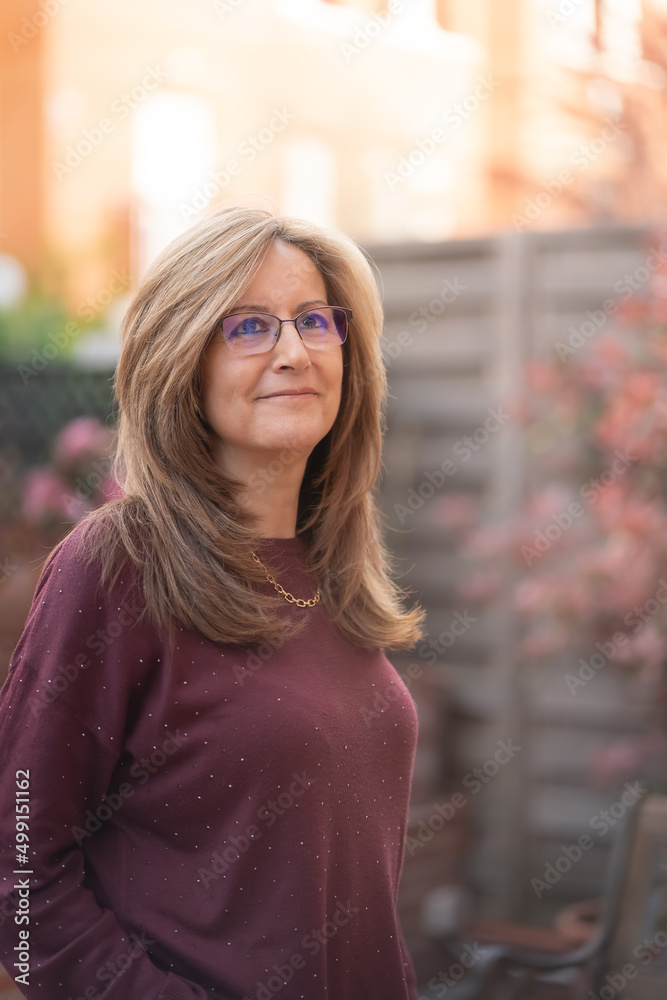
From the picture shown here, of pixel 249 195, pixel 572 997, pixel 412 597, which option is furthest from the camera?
pixel 412 597

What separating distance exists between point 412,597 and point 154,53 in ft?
14.9

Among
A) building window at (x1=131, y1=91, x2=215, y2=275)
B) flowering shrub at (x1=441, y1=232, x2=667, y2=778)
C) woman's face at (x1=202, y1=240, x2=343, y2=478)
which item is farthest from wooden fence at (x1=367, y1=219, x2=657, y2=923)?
A: building window at (x1=131, y1=91, x2=215, y2=275)

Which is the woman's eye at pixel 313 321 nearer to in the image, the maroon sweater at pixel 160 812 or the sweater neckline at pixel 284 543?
the sweater neckline at pixel 284 543

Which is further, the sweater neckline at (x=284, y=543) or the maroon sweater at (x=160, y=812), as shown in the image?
the sweater neckline at (x=284, y=543)

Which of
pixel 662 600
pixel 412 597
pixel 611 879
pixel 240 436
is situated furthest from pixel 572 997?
pixel 240 436

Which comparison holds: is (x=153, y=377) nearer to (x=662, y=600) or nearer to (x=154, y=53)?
(x=662, y=600)

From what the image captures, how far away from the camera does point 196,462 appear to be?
55.6 inches

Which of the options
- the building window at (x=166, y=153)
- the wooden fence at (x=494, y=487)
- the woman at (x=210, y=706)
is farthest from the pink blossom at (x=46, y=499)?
the building window at (x=166, y=153)

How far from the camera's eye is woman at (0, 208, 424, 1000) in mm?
1235

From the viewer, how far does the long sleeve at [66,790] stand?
1.22 meters

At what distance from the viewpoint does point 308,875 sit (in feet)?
4.32

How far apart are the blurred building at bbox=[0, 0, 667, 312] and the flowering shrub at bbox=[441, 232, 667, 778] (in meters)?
2.42

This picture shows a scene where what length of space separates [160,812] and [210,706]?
0.14 m

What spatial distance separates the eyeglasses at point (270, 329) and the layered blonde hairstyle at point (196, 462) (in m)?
0.03
